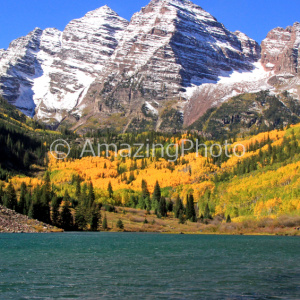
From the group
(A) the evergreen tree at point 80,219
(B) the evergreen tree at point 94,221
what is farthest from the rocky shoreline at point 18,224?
(B) the evergreen tree at point 94,221

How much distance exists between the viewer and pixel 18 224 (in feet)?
510

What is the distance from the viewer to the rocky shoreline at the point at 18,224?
151075mm

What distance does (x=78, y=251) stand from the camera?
293 ft

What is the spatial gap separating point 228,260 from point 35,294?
1512 inches

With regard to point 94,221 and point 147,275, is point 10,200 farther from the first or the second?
point 147,275

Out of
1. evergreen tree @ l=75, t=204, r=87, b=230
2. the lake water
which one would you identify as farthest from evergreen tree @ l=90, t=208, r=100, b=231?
the lake water

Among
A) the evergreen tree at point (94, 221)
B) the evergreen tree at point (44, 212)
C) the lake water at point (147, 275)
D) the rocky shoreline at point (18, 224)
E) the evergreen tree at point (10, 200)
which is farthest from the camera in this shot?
the evergreen tree at point (94, 221)

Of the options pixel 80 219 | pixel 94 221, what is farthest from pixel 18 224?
pixel 94 221

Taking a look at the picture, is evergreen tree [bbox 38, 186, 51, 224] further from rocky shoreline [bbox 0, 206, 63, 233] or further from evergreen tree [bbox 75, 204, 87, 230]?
rocky shoreline [bbox 0, 206, 63, 233]

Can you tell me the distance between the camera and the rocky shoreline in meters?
151

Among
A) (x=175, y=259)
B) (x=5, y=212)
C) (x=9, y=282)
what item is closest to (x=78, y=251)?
(x=175, y=259)

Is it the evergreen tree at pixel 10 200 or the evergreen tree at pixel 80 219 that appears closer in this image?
the evergreen tree at pixel 10 200

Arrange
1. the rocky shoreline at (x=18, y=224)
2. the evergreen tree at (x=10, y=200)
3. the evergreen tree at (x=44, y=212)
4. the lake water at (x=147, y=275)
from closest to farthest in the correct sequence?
the lake water at (x=147, y=275) < the rocky shoreline at (x=18, y=224) < the evergreen tree at (x=44, y=212) < the evergreen tree at (x=10, y=200)

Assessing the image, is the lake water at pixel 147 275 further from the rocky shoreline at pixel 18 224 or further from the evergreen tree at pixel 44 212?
the evergreen tree at pixel 44 212
